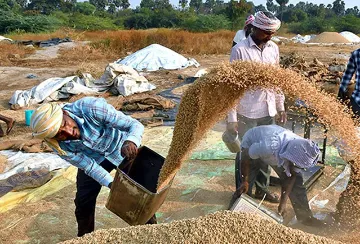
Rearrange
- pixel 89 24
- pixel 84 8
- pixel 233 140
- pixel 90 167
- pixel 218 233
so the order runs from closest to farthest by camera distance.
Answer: pixel 218 233
pixel 90 167
pixel 233 140
pixel 89 24
pixel 84 8

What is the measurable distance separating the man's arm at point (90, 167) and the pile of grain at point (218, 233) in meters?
0.65

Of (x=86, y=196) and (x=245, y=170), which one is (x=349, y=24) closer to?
(x=245, y=170)

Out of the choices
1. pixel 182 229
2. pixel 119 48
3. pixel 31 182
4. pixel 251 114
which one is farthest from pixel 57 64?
pixel 182 229

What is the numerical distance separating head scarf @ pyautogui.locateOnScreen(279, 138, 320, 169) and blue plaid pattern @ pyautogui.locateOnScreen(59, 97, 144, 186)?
1.04 m

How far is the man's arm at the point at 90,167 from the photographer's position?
2.46m

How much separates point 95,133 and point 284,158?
52.0 inches

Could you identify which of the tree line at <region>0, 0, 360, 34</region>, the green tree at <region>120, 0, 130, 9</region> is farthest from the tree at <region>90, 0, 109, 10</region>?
the tree line at <region>0, 0, 360, 34</region>

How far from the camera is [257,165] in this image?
3.07 metres

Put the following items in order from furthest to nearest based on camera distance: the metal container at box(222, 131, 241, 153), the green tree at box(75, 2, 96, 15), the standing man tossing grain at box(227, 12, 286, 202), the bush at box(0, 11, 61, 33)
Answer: the green tree at box(75, 2, 96, 15) < the bush at box(0, 11, 61, 33) < the metal container at box(222, 131, 241, 153) < the standing man tossing grain at box(227, 12, 286, 202)

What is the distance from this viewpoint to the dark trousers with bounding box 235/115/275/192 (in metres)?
3.18

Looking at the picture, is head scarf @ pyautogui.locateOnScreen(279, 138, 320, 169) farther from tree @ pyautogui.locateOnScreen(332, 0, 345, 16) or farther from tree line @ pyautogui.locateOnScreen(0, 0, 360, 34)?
tree @ pyautogui.locateOnScreen(332, 0, 345, 16)

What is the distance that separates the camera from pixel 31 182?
3.71 meters

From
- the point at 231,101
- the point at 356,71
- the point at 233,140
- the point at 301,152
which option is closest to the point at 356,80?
the point at 356,71

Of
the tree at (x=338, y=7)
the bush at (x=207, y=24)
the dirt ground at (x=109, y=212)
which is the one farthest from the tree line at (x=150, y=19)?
the dirt ground at (x=109, y=212)
